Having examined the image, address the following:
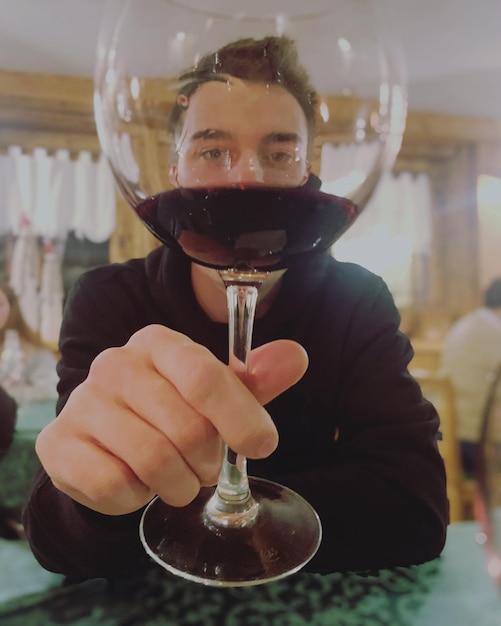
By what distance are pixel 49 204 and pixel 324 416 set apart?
2.22 meters

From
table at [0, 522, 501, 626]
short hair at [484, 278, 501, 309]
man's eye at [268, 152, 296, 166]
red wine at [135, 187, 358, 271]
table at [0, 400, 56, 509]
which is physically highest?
man's eye at [268, 152, 296, 166]

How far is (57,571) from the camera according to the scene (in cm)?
39

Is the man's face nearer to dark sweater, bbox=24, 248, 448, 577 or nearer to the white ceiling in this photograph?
dark sweater, bbox=24, 248, 448, 577

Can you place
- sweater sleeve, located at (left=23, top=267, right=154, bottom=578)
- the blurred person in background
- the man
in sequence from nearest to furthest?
sweater sleeve, located at (left=23, top=267, right=154, bottom=578) < the blurred person in background < the man

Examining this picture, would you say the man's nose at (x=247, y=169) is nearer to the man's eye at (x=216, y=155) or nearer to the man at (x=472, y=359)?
the man's eye at (x=216, y=155)

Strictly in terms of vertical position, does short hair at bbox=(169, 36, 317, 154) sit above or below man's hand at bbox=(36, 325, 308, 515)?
above

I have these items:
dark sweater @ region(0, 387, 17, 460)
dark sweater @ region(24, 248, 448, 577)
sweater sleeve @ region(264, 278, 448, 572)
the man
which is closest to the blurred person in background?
dark sweater @ region(0, 387, 17, 460)

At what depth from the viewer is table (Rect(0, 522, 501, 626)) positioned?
324mm

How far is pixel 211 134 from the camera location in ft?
0.86

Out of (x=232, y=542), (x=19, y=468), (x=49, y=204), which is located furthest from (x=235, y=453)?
(x=49, y=204)

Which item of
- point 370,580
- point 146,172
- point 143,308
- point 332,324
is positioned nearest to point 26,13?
point 143,308

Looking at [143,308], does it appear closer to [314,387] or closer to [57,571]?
[314,387]

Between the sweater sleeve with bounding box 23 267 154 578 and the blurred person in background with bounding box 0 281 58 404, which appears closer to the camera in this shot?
the sweater sleeve with bounding box 23 267 154 578

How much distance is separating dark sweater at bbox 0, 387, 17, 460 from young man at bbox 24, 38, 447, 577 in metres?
0.22
